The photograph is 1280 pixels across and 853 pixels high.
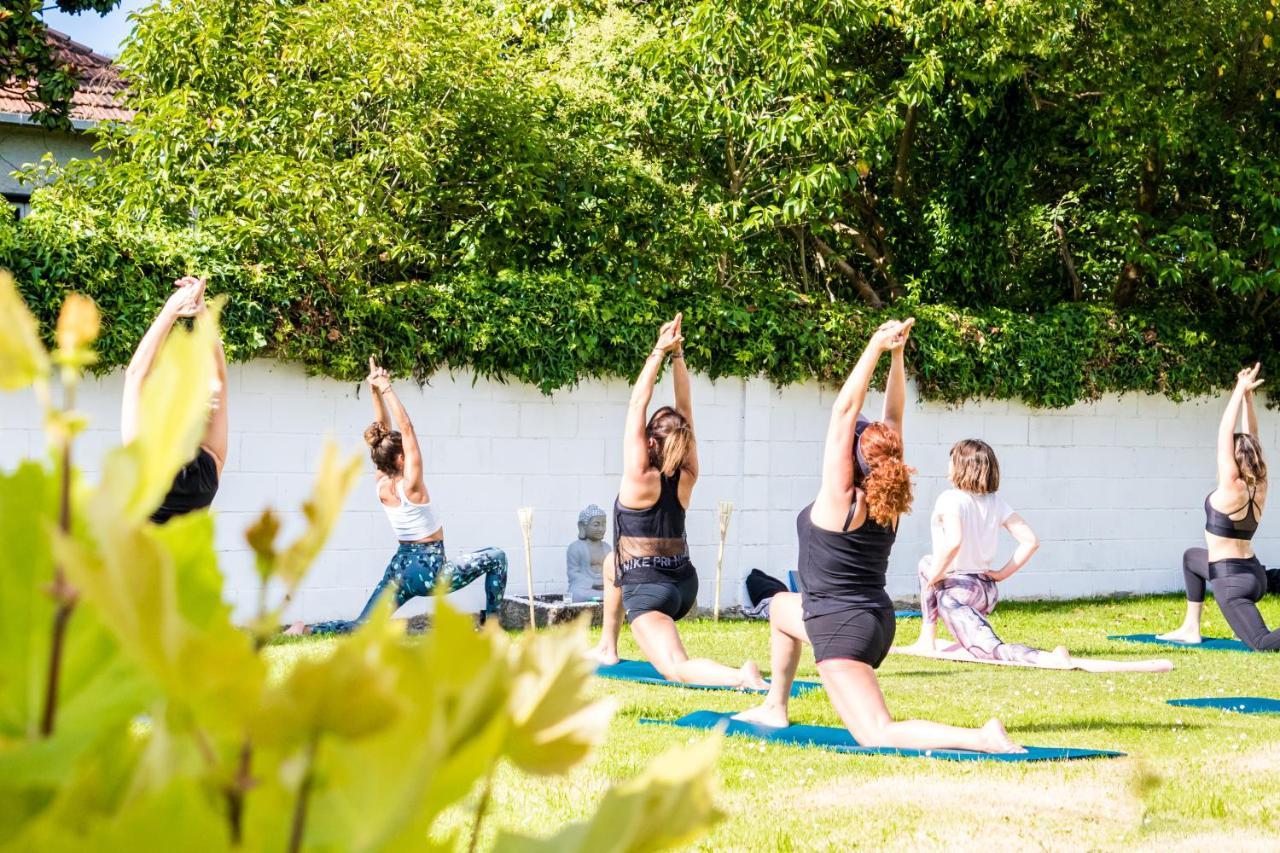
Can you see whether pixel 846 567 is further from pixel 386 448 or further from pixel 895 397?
pixel 386 448

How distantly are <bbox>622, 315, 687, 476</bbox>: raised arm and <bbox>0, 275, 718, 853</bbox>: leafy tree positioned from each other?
675cm

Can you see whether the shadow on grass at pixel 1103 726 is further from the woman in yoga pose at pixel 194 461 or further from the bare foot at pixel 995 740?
the woman in yoga pose at pixel 194 461

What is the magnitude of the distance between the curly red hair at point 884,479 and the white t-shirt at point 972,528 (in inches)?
132

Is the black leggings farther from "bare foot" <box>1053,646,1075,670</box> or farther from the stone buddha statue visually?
the stone buddha statue

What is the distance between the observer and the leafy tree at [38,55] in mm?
11227

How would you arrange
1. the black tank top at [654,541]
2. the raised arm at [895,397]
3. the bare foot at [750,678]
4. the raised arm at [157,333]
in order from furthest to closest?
the black tank top at [654,541] < the bare foot at [750,678] < the raised arm at [895,397] < the raised arm at [157,333]

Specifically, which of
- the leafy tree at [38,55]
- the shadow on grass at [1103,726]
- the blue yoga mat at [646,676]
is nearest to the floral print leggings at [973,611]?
the blue yoga mat at [646,676]

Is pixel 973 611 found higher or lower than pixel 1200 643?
higher

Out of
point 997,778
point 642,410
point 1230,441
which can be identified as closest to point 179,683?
point 997,778

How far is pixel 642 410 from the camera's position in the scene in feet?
23.9

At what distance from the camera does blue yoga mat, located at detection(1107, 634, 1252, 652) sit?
10.4m

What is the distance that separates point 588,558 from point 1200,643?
493cm

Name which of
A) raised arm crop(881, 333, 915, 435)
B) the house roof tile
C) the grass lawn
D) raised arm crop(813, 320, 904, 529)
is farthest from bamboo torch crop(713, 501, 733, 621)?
the house roof tile

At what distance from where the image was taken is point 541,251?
11.6 metres
